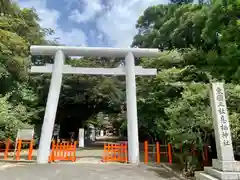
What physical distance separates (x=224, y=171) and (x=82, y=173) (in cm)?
447

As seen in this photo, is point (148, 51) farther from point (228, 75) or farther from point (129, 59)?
point (228, 75)

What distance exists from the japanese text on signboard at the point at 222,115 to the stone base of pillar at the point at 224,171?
0.55m

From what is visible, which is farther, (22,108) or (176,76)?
(22,108)

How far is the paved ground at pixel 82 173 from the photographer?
6.72 metres

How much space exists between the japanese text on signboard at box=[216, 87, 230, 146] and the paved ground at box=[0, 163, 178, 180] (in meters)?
2.26

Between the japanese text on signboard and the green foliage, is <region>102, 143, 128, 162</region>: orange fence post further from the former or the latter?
the japanese text on signboard

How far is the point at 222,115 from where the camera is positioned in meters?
5.92

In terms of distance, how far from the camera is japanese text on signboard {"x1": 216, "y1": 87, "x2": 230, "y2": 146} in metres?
5.72

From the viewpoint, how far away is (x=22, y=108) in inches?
567

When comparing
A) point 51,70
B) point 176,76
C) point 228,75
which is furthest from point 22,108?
point 228,75

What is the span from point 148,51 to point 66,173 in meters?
6.72

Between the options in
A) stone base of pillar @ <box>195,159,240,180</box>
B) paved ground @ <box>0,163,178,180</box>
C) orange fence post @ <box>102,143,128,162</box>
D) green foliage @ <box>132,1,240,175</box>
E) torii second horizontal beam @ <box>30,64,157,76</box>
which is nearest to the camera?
stone base of pillar @ <box>195,159,240,180</box>

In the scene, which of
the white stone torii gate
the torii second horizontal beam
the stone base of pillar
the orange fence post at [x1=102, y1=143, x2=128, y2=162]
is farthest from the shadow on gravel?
the torii second horizontal beam

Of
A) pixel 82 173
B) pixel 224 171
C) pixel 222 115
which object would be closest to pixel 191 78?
pixel 222 115
